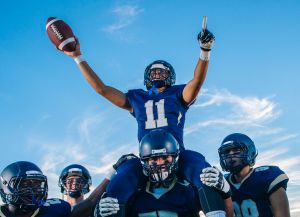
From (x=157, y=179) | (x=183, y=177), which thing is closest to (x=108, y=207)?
(x=157, y=179)

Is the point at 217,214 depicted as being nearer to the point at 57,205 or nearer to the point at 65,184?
the point at 57,205

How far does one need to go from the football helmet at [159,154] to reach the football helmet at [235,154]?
1.82 metres

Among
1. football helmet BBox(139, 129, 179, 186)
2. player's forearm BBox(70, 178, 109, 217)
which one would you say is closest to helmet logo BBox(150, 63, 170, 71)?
football helmet BBox(139, 129, 179, 186)

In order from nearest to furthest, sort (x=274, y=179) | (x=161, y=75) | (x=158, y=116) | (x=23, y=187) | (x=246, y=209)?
(x=23, y=187) → (x=158, y=116) → (x=161, y=75) → (x=246, y=209) → (x=274, y=179)

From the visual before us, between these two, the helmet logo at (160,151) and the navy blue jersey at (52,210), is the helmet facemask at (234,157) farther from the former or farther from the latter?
the navy blue jersey at (52,210)

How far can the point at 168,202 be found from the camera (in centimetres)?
600

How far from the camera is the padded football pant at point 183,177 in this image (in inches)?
216

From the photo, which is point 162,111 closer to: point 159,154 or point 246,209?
point 159,154

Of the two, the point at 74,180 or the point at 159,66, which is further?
the point at 74,180

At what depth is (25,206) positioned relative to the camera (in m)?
5.95

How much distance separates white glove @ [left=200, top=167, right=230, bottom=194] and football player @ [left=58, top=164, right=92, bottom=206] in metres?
4.18

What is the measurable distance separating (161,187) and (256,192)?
205 cm

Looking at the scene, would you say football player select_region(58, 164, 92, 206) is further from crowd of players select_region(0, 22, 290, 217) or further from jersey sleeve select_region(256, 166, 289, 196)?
jersey sleeve select_region(256, 166, 289, 196)

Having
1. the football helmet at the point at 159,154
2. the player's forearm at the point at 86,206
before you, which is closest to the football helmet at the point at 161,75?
the football helmet at the point at 159,154
